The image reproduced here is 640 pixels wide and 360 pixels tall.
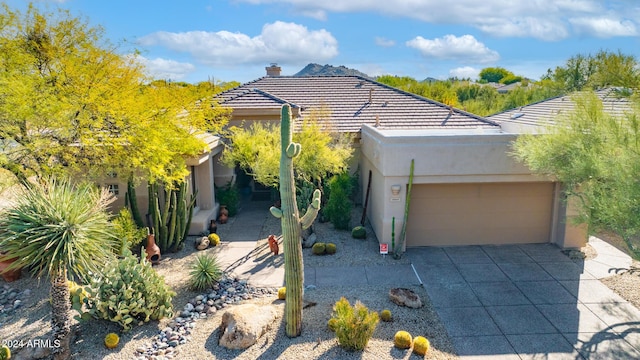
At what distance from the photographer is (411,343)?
8648 mm

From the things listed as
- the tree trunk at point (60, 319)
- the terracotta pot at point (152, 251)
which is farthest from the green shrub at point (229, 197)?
the tree trunk at point (60, 319)

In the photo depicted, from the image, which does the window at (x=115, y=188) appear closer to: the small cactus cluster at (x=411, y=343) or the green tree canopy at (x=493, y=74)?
the small cactus cluster at (x=411, y=343)

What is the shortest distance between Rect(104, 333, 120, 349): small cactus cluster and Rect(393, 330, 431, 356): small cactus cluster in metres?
5.81

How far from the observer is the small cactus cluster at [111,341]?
8695mm

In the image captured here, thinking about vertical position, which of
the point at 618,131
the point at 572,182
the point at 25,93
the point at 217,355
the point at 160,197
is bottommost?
the point at 217,355

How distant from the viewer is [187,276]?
12.0 metres

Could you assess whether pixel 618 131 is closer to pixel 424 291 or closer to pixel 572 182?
pixel 572 182

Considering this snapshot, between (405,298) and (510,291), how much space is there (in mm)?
3137

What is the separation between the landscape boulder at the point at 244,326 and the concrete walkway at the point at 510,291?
2312 millimetres

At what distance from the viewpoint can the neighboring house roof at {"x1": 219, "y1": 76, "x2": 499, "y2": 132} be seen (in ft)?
64.8

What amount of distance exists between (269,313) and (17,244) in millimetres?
5102

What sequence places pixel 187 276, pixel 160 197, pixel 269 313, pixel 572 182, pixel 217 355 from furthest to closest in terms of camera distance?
pixel 160 197
pixel 187 276
pixel 572 182
pixel 269 313
pixel 217 355

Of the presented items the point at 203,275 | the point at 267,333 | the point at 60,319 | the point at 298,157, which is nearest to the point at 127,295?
the point at 60,319

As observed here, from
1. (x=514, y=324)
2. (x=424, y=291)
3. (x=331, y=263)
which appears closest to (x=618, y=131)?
(x=514, y=324)
